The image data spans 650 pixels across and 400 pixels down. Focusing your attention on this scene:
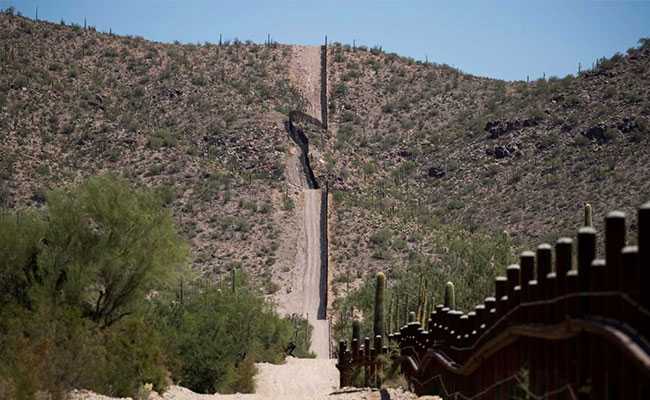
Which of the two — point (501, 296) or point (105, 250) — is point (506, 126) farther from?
point (501, 296)

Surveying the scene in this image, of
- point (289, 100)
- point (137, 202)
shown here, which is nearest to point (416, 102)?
point (289, 100)

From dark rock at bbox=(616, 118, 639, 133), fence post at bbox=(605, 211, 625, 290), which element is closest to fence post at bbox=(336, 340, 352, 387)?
fence post at bbox=(605, 211, 625, 290)

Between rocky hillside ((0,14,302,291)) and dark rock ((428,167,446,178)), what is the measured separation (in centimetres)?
1127

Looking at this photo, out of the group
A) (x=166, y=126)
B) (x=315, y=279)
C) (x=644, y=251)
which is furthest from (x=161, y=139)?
(x=644, y=251)

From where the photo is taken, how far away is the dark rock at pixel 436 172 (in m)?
92.6

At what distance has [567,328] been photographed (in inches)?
342

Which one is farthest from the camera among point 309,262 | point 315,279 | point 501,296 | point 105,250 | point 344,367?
point 309,262

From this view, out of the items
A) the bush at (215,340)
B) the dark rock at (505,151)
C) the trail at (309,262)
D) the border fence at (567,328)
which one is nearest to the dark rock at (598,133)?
the dark rock at (505,151)

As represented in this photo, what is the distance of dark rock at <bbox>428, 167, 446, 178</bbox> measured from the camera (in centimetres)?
9257

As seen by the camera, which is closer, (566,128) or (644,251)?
(644,251)

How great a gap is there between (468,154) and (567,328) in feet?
280

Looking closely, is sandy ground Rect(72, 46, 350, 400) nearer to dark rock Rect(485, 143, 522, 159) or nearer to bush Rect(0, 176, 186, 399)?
bush Rect(0, 176, 186, 399)

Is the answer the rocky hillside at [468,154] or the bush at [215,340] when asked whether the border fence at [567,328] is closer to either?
the bush at [215,340]

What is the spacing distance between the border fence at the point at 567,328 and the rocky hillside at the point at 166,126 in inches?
2289
